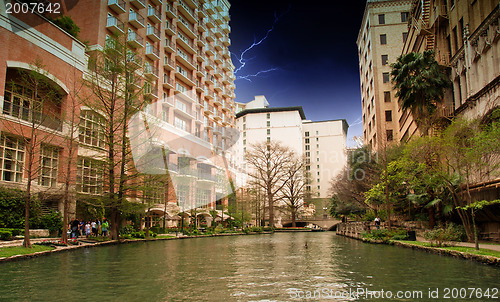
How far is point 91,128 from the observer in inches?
1113

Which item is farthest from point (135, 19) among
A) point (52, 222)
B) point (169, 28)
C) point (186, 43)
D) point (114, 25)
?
point (52, 222)

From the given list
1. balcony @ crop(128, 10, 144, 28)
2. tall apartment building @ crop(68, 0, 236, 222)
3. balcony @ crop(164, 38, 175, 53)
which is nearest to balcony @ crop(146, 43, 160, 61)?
tall apartment building @ crop(68, 0, 236, 222)

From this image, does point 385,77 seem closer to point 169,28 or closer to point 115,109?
point 169,28

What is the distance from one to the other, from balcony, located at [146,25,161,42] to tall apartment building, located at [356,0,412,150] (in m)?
33.6

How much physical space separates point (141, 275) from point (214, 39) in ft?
195

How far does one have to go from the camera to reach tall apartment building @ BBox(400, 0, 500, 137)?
2292cm

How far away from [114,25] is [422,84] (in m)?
30.0

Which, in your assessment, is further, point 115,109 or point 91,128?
point 91,128

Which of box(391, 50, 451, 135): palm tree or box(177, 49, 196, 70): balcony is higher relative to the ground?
box(177, 49, 196, 70): balcony

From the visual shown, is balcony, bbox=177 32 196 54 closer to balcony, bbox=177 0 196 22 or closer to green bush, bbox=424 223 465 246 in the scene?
balcony, bbox=177 0 196 22

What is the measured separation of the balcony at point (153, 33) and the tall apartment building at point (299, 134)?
62.0 metres

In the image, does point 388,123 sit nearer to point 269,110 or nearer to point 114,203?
point 114,203

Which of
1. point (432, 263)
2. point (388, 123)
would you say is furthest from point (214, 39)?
point (432, 263)

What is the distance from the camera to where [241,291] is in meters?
9.41
